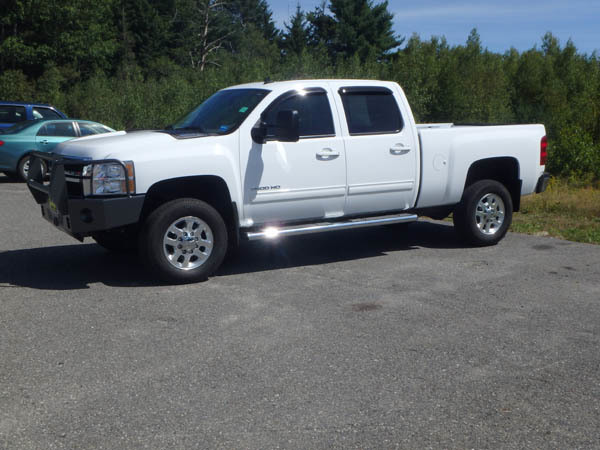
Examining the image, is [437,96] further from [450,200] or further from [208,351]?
[208,351]

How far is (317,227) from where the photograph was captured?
7375mm

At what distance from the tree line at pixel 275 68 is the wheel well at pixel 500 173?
1003cm

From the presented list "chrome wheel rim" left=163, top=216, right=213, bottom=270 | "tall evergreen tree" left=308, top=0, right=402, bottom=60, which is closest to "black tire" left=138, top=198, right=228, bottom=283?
"chrome wheel rim" left=163, top=216, right=213, bottom=270

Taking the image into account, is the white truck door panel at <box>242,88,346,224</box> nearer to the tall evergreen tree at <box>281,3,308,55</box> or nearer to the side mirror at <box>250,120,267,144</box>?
the side mirror at <box>250,120,267,144</box>

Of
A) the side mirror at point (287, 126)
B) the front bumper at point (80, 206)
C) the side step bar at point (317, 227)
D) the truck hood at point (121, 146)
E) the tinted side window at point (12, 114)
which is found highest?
the tinted side window at point (12, 114)

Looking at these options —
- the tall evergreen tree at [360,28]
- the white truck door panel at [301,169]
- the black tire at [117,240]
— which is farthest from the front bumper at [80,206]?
the tall evergreen tree at [360,28]

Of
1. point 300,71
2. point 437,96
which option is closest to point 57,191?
point 300,71

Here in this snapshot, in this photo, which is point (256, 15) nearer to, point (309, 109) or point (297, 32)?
point (297, 32)

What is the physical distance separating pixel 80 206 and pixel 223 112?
1.99m

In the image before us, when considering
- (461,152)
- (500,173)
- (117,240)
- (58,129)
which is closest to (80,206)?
(117,240)

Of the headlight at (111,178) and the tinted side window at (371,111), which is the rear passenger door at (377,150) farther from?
the headlight at (111,178)

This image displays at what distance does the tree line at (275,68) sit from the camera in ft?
85.6

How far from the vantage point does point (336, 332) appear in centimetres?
532

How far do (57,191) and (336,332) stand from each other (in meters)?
3.18
